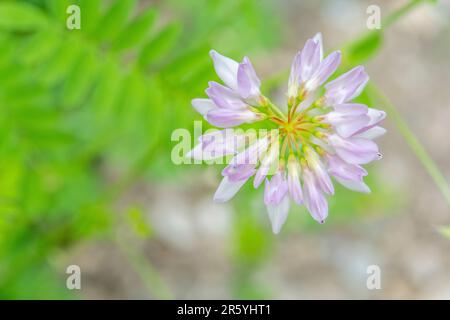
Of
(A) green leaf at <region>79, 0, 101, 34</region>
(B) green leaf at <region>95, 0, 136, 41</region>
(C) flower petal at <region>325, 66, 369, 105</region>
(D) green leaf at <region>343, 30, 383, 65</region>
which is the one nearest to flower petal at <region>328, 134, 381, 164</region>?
(C) flower petal at <region>325, 66, 369, 105</region>

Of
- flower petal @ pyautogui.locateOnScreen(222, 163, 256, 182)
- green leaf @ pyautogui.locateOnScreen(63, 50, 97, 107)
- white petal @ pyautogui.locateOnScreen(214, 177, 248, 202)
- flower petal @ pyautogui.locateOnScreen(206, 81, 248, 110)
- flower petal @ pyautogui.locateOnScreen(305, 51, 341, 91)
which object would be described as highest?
green leaf @ pyautogui.locateOnScreen(63, 50, 97, 107)

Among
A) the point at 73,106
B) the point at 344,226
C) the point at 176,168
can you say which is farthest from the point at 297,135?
Result: the point at 344,226

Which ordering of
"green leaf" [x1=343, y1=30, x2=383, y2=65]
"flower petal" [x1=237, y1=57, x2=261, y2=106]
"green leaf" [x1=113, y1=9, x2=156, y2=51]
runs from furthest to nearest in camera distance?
"green leaf" [x1=113, y1=9, x2=156, y2=51] → "green leaf" [x1=343, y1=30, x2=383, y2=65] → "flower petal" [x1=237, y1=57, x2=261, y2=106]

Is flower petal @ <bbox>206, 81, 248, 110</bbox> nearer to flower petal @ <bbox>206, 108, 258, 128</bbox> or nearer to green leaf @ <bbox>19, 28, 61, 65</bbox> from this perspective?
flower petal @ <bbox>206, 108, 258, 128</bbox>

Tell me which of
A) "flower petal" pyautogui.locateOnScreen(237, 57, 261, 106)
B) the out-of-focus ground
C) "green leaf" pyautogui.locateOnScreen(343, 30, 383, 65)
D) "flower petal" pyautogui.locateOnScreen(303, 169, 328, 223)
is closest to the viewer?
"flower petal" pyautogui.locateOnScreen(237, 57, 261, 106)

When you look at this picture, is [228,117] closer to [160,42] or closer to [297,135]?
[297,135]

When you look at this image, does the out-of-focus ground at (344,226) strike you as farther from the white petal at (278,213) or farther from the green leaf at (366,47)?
the white petal at (278,213)

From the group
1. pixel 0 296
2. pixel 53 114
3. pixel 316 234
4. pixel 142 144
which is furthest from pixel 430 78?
pixel 0 296
